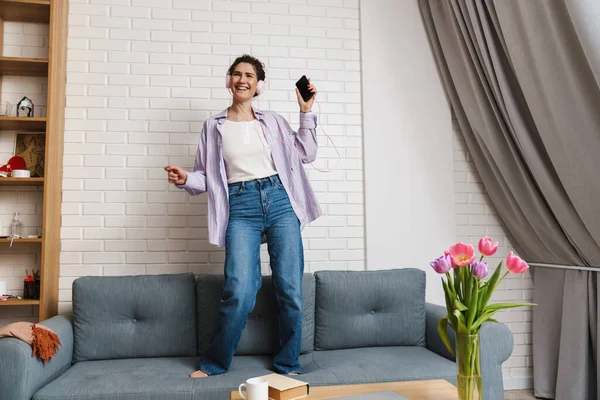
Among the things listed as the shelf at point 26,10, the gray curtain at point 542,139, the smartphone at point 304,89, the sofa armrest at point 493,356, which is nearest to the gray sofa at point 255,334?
the sofa armrest at point 493,356

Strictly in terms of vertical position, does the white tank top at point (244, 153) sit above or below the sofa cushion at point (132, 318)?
above

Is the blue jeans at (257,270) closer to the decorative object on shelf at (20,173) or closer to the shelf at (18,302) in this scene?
the shelf at (18,302)

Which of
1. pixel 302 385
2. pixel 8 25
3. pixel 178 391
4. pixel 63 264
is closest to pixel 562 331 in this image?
pixel 302 385

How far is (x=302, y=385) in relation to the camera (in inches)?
64.3

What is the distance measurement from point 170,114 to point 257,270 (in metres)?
1.26

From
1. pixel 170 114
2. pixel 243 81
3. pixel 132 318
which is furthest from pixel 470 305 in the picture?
pixel 170 114

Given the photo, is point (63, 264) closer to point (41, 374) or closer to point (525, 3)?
point (41, 374)

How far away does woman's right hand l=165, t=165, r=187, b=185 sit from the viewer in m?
2.47

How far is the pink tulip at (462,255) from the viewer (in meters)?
1.48

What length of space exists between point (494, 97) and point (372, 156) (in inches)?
32.9

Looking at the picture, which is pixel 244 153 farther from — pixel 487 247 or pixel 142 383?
pixel 487 247

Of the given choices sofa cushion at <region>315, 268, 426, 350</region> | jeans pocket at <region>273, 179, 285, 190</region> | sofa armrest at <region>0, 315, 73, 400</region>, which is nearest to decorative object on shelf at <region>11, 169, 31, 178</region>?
sofa armrest at <region>0, 315, 73, 400</region>

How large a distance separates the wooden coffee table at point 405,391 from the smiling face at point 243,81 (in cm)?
157

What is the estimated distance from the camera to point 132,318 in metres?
2.68
